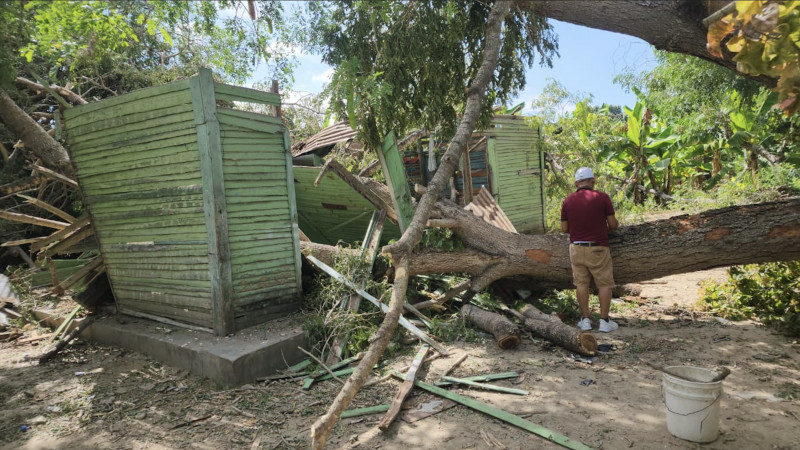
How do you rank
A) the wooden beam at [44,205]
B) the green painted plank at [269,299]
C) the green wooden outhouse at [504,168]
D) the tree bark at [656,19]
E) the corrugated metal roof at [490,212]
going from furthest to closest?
1. the green wooden outhouse at [504,168]
2. the corrugated metal roof at [490,212]
3. the wooden beam at [44,205]
4. the green painted plank at [269,299]
5. the tree bark at [656,19]

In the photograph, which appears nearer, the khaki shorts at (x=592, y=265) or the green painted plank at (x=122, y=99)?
the green painted plank at (x=122, y=99)

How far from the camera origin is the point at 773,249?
16.0 ft

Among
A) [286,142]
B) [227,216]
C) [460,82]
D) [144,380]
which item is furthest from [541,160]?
[144,380]

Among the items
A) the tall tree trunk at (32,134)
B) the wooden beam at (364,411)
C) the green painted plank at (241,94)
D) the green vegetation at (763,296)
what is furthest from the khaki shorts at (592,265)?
the tall tree trunk at (32,134)

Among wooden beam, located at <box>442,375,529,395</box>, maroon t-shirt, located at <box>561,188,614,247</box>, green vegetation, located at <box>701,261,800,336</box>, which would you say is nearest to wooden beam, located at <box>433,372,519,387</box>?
wooden beam, located at <box>442,375,529,395</box>

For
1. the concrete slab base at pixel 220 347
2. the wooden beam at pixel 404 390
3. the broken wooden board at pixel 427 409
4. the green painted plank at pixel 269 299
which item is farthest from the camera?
the green painted plank at pixel 269 299

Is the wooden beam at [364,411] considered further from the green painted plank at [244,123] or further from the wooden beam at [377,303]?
the green painted plank at [244,123]

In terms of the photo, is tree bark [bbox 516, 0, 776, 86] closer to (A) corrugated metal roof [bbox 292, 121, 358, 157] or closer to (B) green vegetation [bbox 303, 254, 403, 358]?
(B) green vegetation [bbox 303, 254, 403, 358]

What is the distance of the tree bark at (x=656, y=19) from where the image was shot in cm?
401

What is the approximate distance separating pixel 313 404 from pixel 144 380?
6.83ft

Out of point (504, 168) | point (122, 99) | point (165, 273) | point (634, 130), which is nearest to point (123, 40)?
point (122, 99)

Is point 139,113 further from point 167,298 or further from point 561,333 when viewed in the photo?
point 561,333

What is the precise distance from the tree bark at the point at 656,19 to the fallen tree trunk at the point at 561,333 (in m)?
2.84

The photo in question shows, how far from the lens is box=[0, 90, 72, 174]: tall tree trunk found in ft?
18.8
